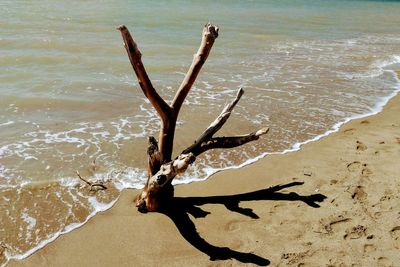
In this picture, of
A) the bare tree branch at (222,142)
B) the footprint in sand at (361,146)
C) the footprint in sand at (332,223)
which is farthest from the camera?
the footprint in sand at (361,146)

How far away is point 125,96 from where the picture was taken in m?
10.2

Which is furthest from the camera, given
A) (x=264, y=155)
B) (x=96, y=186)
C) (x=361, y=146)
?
(x=361, y=146)

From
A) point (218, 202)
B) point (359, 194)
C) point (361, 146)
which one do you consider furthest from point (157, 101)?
point (361, 146)

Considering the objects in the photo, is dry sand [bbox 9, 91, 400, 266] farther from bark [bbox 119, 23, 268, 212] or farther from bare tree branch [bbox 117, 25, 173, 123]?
bare tree branch [bbox 117, 25, 173, 123]

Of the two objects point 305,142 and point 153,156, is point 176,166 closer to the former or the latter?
point 153,156

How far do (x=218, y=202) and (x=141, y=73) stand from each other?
201cm

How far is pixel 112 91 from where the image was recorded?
34.3 feet

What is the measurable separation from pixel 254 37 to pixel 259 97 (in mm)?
10138

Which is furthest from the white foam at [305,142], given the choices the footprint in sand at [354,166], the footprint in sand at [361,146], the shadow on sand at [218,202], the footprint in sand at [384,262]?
the footprint in sand at [384,262]

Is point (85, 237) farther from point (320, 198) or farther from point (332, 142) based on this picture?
point (332, 142)

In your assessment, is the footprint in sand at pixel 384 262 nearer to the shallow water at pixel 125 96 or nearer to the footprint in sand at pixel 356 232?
the footprint in sand at pixel 356 232

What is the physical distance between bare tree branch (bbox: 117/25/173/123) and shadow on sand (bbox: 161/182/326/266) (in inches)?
46.4

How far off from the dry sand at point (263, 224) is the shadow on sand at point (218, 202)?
1 centimetres

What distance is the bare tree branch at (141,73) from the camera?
436cm
